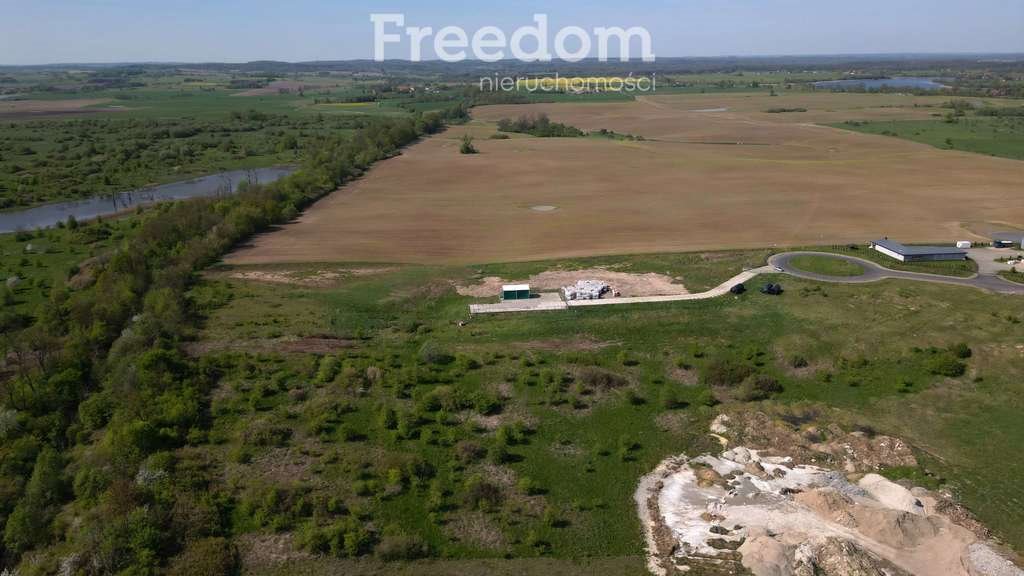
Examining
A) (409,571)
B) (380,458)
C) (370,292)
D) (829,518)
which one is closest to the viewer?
(409,571)

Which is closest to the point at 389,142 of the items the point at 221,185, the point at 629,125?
the point at 221,185

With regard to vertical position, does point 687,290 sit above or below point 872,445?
above

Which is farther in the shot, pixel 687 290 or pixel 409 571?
pixel 687 290

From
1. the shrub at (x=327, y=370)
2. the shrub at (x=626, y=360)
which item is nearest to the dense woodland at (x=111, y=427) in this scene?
the shrub at (x=327, y=370)

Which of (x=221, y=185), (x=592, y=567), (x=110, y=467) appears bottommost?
(x=592, y=567)

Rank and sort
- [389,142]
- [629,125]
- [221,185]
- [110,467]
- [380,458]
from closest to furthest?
[110,467] < [380,458] < [221,185] < [389,142] < [629,125]

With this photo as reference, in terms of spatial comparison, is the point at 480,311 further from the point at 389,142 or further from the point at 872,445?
the point at 389,142
